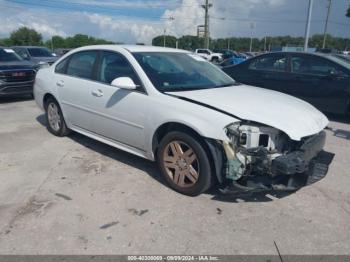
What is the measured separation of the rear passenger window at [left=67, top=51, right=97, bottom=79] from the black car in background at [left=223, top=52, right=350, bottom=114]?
14.4 ft

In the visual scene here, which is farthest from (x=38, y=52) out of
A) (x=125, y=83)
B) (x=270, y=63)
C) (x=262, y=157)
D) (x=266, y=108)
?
(x=262, y=157)

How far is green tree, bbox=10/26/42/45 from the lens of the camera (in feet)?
206

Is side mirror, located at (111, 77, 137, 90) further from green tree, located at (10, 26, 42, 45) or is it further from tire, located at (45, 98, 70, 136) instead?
green tree, located at (10, 26, 42, 45)

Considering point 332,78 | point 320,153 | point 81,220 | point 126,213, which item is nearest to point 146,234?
point 126,213

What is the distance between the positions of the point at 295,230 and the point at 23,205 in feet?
8.98

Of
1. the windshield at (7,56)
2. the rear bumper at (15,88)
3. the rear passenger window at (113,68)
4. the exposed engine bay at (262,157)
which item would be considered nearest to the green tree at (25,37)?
the windshield at (7,56)

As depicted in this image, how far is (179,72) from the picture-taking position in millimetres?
4355

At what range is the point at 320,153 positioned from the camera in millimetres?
3930

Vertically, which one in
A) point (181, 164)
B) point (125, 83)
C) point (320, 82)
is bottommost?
point (181, 164)

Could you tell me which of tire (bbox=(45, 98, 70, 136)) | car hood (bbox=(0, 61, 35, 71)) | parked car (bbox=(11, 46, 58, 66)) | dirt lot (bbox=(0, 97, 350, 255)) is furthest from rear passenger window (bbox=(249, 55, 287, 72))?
parked car (bbox=(11, 46, 58, 66))

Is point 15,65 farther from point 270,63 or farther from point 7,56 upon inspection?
point 270,63

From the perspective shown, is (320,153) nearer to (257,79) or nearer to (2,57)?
(257,79)

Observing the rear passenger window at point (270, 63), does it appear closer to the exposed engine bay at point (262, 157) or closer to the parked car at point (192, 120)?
the parked car at point (192, 120)

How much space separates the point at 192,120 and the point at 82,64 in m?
2.45
